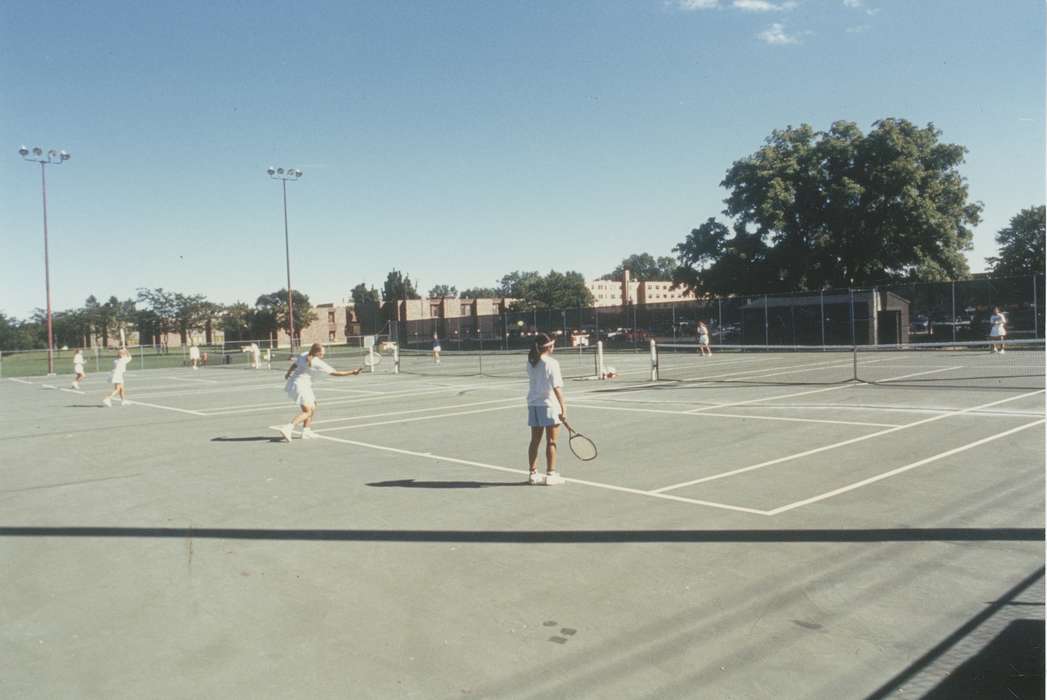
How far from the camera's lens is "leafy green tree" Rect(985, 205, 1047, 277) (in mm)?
71000

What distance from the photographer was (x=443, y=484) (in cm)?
936

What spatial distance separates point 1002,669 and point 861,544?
220 cm

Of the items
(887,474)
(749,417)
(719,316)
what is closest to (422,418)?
(749,417)

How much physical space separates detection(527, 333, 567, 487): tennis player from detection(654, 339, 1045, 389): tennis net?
13.7m

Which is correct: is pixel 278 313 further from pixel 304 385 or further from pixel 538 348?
pixel 538 348

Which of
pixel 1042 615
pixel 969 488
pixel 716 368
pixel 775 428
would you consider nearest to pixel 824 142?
pixel 716 368

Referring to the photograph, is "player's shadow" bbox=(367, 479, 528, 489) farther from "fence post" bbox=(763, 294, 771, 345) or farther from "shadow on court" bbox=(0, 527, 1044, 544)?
"fence post" bbox=(763, 294, 771, 345)

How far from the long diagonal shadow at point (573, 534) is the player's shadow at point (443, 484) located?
1.95 m

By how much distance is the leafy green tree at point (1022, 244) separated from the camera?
71000mm

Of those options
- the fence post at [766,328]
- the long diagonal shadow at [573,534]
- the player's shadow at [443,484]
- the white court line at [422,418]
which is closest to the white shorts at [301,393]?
the white court line at [422,418]

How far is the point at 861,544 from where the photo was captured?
20.9 feet

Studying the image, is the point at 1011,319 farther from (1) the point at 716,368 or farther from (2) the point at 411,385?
(2) the point at 411,385

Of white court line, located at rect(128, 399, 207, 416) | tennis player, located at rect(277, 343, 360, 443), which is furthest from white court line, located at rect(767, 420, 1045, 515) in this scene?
white court line, located at rect(128, 399, 207, 416)

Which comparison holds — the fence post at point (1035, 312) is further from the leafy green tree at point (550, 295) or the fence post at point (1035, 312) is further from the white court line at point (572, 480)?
the leafy green tree at point (550, 295)
